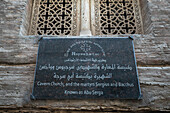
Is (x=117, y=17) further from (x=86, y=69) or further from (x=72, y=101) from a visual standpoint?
(x=72, y=101)

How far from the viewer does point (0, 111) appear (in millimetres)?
2695

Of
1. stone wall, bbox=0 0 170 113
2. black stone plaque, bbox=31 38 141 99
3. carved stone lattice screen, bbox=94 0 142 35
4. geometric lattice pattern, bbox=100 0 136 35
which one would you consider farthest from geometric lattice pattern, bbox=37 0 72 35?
geometric lattice pattern, bbox=100 0 136 35

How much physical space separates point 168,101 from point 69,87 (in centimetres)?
187

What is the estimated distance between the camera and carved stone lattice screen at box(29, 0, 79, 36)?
12.5 ft

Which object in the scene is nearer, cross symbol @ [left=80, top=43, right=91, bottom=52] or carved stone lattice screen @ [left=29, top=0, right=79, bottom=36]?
cross symbol @ [left=80, top=43, right=91, bottom=52]

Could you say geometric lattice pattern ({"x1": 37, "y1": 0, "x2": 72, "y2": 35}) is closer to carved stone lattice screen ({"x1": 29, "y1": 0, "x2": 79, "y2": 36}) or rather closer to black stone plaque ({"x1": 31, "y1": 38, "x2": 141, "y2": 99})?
carved stone lattice screen ({"x1": 29, "y1": 0, "x2": 79, "y2": 36})

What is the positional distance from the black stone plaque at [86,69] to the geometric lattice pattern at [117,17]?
678 millimetres

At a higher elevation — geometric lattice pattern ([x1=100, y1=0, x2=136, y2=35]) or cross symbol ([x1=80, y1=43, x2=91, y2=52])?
geometric lattice pattern ([x1=100, y1=0, x2=136, y2=35])

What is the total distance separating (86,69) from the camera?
9.59 ft

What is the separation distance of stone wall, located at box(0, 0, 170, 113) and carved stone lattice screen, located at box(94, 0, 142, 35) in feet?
0.87

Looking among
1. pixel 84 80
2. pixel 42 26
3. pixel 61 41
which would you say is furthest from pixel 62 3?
pixel 84 80

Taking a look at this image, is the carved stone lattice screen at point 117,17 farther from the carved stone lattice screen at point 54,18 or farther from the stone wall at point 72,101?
the carved stone lattice screen at point 54,18

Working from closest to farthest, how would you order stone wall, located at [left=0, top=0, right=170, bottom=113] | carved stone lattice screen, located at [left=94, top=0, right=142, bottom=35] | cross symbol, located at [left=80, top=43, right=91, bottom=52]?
stone wall, located at [left=0, top=0, right=170, bottom=113], cross symbol, located at [left=80, top=43, right=91, bottom=52], carved stone lattice screen, located at [left=94, top=0, right=142, bottom=35]

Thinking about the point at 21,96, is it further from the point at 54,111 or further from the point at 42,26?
the point at 42,26
